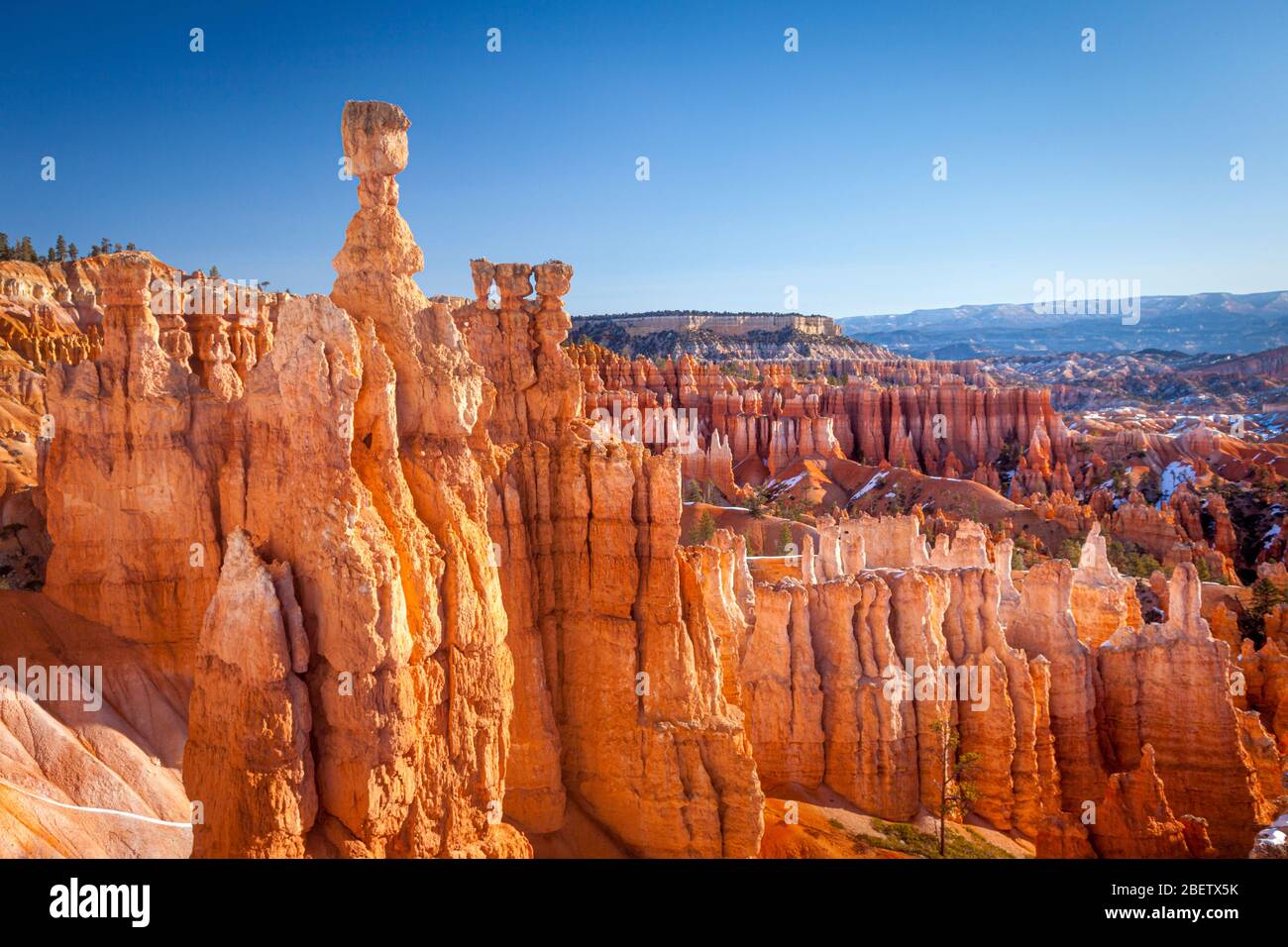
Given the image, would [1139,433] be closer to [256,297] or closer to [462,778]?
[256,297]

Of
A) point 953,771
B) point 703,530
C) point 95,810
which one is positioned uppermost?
point 95,810

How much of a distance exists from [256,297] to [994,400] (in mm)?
73305

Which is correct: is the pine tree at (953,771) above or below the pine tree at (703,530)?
below

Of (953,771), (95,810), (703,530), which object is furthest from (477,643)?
(703,530)

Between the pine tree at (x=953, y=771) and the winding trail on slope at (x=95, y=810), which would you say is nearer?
the winding trail on slope at (x=95, y=810)

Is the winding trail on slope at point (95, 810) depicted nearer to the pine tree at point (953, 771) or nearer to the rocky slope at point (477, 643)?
the rocky slope at point (477, 643)

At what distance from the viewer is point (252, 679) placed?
8.86 metres

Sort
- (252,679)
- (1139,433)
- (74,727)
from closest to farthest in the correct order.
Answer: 1. (252,679)
2. (74,727)
3. (1139,433)

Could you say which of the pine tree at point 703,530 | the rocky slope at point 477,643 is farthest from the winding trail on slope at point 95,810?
the pine tree at point 703,530

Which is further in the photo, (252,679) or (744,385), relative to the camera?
(744,385)

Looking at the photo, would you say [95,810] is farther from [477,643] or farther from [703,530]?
[703,530]

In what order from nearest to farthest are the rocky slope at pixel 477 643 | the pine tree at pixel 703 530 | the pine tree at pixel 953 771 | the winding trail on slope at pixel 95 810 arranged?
the rocky slope at pixel 477 643 → the winding trail on slope at pixel 95 810 → the pine tree at pixel 953 771 → the pine tree at pixel 703 530

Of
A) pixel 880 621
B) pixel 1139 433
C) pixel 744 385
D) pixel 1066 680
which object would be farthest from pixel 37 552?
pixel 1139 433

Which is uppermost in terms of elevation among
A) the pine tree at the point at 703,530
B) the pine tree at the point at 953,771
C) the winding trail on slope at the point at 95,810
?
the winding trail on slope at the point at 95,810
